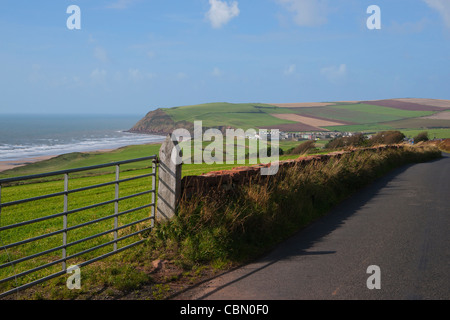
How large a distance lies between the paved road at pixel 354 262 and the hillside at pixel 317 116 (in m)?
62.0

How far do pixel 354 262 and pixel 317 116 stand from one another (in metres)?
87.6

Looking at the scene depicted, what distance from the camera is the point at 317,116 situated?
91.7 m

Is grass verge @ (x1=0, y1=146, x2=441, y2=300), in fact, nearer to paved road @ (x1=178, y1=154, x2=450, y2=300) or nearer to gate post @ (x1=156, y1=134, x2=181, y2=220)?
gate post @ (x1=156, y1=134, x2=181, y2=220)

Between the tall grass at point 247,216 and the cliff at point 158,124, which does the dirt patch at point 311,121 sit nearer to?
the cliff at point 158,124

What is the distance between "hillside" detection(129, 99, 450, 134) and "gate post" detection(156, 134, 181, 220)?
212 ft

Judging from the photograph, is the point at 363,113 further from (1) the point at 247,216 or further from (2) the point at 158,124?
(1) the point at 247,216

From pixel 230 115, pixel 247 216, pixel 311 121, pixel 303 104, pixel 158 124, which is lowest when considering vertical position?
pixel 247 216

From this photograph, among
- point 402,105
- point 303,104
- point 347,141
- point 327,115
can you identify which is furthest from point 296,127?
point 402,105

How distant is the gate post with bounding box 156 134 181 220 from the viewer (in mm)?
7496

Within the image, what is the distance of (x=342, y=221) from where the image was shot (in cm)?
965

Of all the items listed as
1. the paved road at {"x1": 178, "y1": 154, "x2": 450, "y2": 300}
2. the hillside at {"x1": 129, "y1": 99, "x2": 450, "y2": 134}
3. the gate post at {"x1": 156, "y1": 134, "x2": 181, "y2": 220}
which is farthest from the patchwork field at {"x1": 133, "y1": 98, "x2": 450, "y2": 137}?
the gate post at {"x1": 156, "y1": 134, "x2": 181, "y2": 220}
